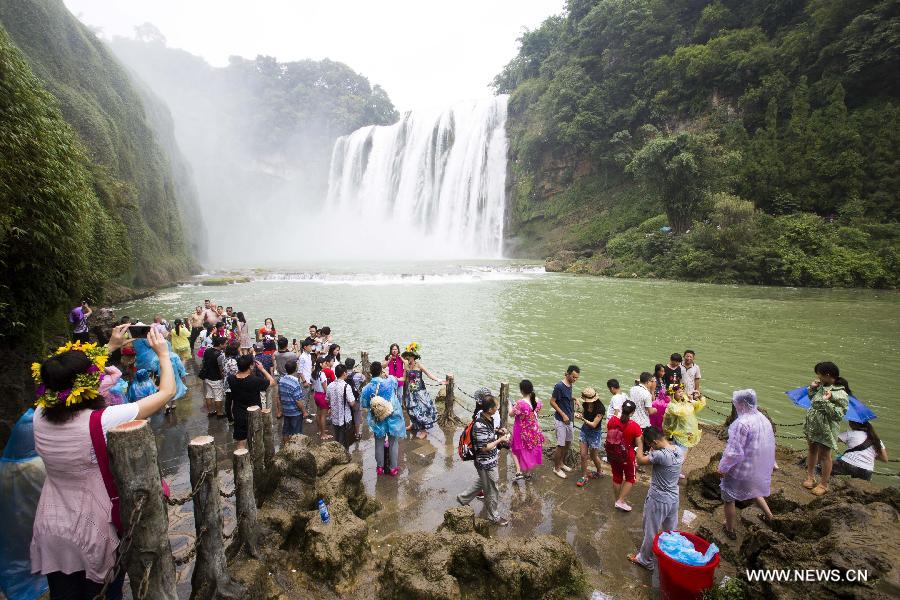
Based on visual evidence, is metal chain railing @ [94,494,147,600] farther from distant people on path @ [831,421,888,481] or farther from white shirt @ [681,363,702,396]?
white shirt @ [681,363,702,396]

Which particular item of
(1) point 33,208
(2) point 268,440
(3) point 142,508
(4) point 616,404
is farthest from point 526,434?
(1) point 33,208

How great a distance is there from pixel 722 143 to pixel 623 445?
110 feet

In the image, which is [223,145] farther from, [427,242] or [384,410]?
[384,410]

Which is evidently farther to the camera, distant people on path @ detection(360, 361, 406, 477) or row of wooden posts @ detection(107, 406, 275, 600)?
distant people on path @ detection(360, 361, 406, 477)

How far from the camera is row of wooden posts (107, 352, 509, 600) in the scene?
2.47 meters

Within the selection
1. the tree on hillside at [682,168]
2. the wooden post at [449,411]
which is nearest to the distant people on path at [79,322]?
the wooden post at [449,411]

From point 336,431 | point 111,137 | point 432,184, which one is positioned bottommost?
point 336,431

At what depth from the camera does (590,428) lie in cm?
550

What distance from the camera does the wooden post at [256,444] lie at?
4383mm

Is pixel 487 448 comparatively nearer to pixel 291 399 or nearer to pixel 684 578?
pixel 684 578

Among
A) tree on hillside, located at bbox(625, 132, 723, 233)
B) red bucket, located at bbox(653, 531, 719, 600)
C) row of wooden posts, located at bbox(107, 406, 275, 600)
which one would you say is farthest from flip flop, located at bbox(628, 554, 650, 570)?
tree on hillside, located at bbox(625, 132, 723, 233)

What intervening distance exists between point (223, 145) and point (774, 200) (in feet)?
247

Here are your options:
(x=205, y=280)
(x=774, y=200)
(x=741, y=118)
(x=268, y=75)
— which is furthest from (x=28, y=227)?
(x=268, y=75)

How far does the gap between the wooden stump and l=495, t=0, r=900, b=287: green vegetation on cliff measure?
27661mm
